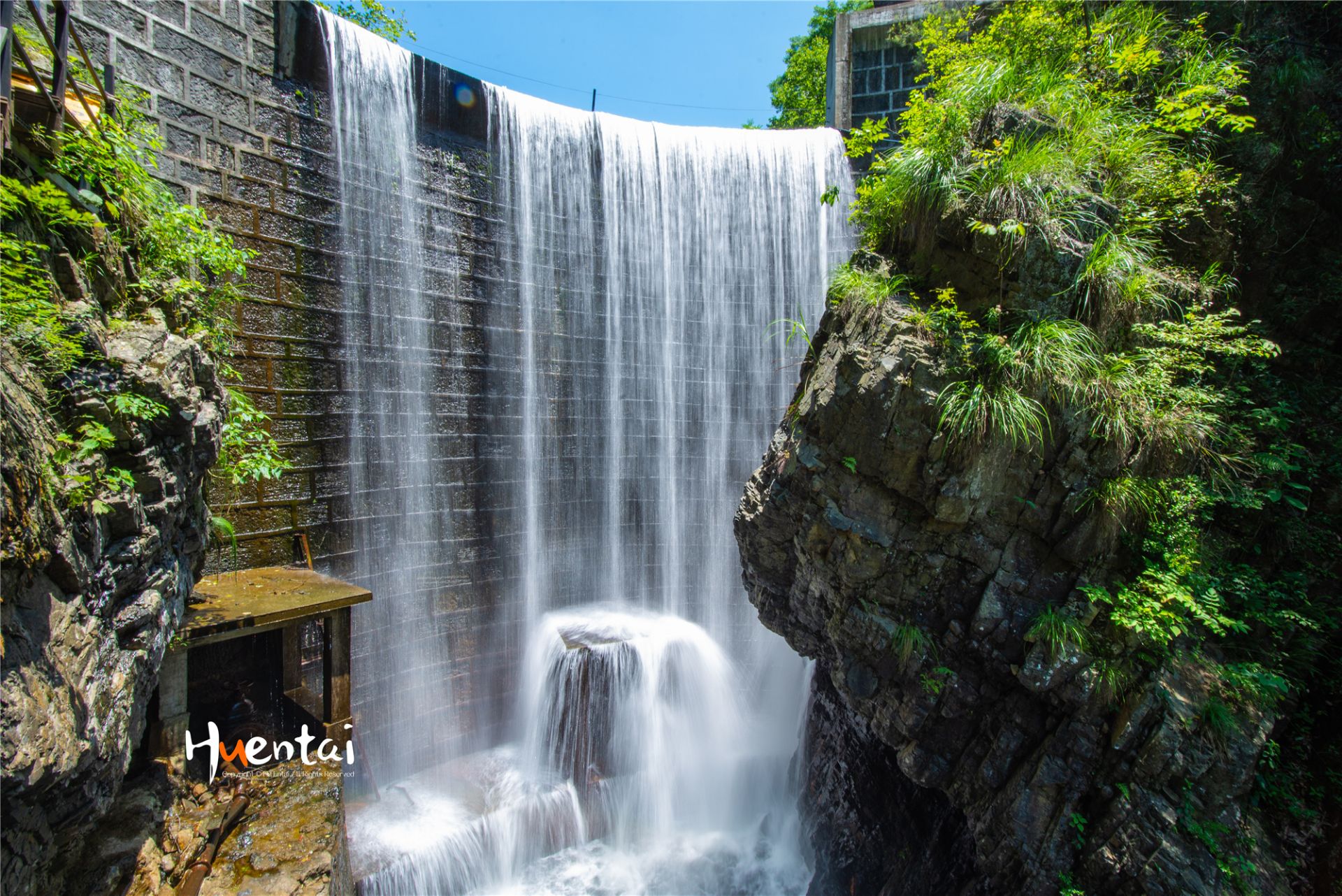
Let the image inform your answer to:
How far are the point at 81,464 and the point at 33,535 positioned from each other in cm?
70

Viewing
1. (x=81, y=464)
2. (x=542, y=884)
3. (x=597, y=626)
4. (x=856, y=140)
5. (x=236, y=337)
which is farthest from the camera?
(x=597, y=626)

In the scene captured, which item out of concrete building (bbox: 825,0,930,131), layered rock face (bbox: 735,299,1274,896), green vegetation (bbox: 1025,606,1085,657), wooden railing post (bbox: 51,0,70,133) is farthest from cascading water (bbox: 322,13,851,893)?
green vegetation (bbox: 1025,606,1085,657)

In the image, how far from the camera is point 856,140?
240 inches

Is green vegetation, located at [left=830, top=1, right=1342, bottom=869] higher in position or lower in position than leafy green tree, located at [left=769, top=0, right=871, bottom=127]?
lower

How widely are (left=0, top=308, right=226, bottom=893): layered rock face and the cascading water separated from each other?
3759mm

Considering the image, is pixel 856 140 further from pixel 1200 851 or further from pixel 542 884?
pixel 542 884

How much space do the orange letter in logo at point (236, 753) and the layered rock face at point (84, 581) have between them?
1.85 m

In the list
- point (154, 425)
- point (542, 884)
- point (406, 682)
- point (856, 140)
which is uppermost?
point (856, 140)

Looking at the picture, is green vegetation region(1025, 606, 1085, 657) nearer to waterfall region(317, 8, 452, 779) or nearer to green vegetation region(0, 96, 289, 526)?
green vegetation region(0, 96, 289, 526)

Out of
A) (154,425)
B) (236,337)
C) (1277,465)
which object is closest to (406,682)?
(236,337)

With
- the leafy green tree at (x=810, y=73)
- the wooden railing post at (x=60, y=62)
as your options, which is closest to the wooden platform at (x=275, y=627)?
the wooden railing post at (x=60, y=62)

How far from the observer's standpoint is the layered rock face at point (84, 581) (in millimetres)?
2443

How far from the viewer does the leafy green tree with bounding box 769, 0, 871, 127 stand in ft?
51.0

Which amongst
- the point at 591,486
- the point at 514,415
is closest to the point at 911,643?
the point at 591,486
